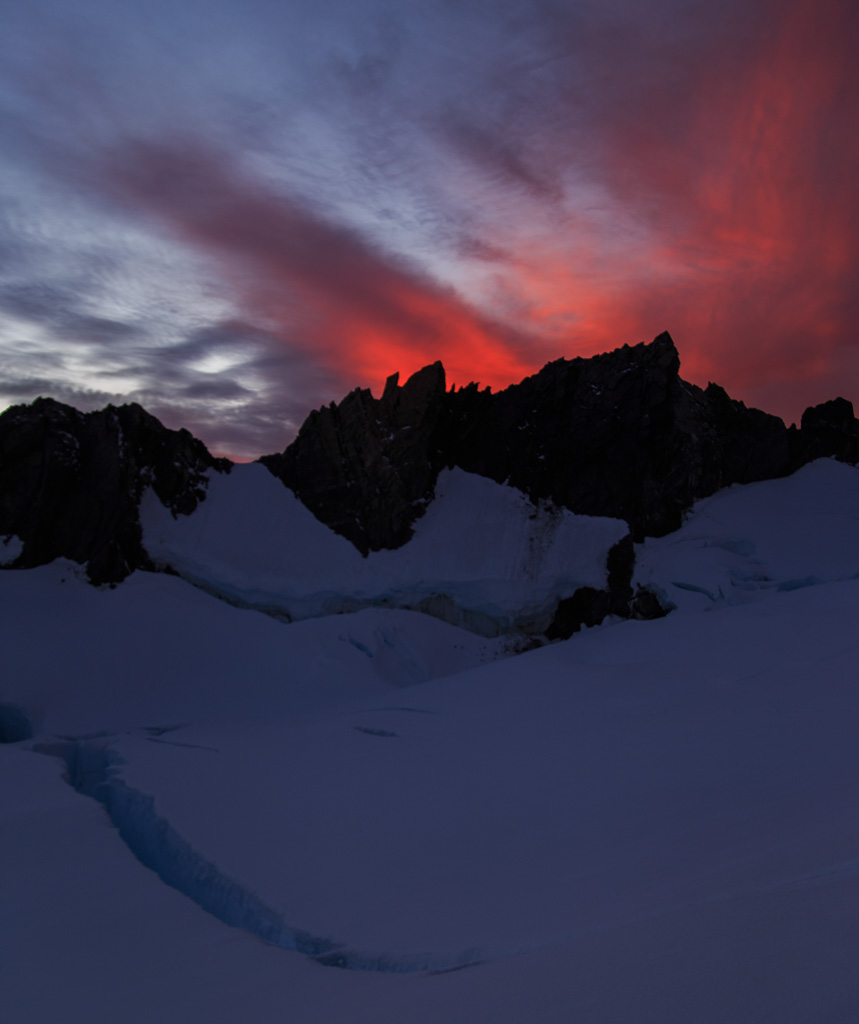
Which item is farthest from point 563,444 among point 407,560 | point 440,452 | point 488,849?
point 488,849

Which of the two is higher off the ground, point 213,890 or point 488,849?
point 488,849

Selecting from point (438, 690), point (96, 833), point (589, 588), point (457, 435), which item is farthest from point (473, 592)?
point (96, 833)

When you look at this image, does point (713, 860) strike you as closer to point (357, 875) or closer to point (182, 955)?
point (357, 875)

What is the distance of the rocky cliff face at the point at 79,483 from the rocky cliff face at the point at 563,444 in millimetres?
5968

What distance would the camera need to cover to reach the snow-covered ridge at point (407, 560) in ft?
82.4

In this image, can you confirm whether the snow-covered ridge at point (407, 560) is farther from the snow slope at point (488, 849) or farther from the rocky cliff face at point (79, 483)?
the snow slope at point (488, 849)

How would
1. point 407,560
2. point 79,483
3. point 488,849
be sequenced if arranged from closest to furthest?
1. point 488,849
2. point 79,483
3. point 407,560

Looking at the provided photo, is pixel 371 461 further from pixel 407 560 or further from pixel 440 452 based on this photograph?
pixel 407 560

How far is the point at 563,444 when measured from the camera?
2819 centimetres

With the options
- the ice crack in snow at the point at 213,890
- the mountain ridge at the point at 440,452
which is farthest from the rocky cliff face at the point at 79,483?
the ice crack in snow at the point at 213,890

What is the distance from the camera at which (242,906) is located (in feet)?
20.3

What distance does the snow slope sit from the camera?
3.10m

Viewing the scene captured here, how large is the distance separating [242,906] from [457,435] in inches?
976

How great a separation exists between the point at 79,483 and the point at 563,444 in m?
17.7
